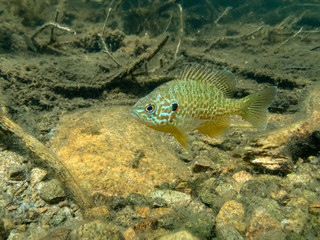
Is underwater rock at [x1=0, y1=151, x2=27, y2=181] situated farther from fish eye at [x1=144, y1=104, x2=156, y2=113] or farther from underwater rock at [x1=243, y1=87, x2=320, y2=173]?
underwater rock at [x1=243, y1=87, x2=320, y2=173]

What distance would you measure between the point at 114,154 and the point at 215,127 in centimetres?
215

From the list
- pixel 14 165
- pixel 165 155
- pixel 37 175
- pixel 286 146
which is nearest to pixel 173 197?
pixel 165 155

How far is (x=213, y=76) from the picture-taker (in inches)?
110

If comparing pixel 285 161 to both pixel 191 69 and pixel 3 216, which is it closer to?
pixel 191 69

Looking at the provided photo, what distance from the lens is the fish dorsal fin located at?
8.84ft

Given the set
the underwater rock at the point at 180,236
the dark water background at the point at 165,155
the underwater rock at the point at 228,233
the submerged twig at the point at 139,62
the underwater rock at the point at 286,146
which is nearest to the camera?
the underwater rock at the point at 180,236

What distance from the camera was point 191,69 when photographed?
2691 millimetres

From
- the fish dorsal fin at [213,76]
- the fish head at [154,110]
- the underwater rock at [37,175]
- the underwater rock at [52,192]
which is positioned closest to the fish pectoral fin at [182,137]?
the fish head at [154,110]

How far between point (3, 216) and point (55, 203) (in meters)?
0.70

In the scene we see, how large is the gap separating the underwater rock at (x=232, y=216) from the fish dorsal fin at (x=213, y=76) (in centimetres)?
169

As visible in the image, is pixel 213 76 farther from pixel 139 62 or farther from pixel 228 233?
pixel 139 62

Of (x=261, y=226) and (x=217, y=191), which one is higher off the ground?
(x=261, y=226)

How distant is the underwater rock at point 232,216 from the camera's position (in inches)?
102

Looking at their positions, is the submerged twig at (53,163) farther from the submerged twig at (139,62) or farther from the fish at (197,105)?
the submerged twig at (139,62)
